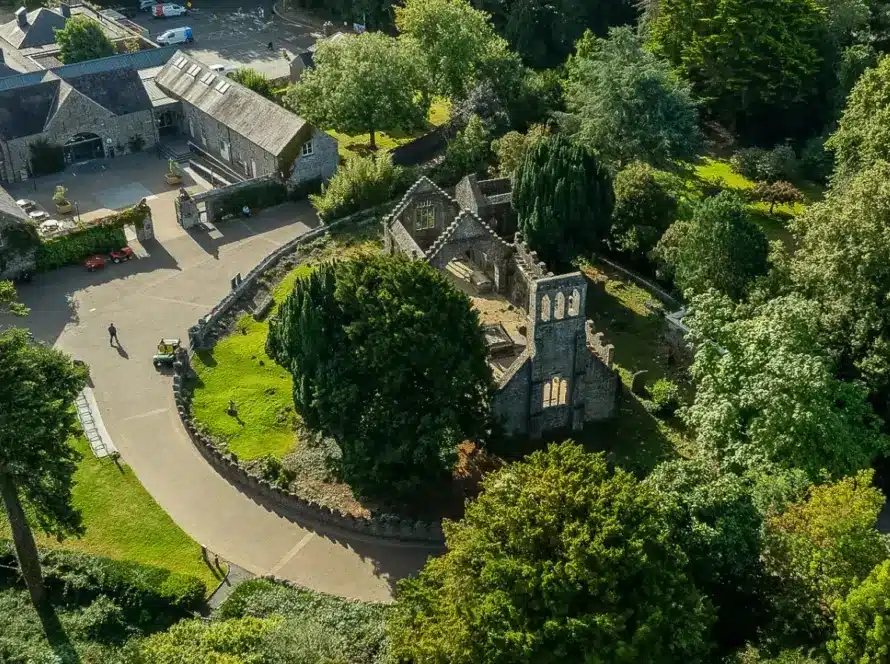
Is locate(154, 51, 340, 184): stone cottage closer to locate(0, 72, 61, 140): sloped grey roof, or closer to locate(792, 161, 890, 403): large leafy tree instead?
locate(0, 72, 61, 140): sloped grey roof

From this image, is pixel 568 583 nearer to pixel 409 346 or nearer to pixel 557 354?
pixel 409 346

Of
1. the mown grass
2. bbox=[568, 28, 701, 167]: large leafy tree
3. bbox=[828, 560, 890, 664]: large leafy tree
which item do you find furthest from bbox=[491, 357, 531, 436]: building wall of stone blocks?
bbox=[568, 28, 701, 167]: large leafy tree

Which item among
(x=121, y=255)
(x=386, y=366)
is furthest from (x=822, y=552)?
(x=121, y=255)

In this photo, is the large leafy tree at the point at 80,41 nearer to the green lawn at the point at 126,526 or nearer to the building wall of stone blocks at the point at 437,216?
the building wall of stone blocks at the point at 437,216

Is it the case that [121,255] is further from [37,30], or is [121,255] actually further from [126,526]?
[37,30]

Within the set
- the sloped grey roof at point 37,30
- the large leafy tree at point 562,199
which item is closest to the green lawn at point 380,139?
the large leafy tree at point 562,199
